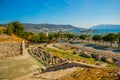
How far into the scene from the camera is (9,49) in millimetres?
43906

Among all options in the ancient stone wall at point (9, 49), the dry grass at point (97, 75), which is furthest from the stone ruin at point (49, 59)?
the dry grass at point (97, 75)

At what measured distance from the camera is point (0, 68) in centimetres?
3094

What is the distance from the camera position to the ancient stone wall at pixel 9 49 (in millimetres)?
42438

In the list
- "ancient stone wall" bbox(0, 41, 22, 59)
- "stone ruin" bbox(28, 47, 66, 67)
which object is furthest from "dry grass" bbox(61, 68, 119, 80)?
"ancient stone wall" bbox(0, 41, 22, 59)

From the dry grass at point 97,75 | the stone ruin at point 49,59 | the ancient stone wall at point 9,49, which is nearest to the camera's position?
the dry grass at point 97,75

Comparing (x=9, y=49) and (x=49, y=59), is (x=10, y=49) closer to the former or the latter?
(x=9, y=49)

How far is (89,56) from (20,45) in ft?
65.2

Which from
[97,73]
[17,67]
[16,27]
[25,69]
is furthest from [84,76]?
[16,27]

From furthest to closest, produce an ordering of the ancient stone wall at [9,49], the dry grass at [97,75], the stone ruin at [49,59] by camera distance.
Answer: the ancient stone wall at [9,49]
the stone ruin at [49,59]
the dry grass at [97,75]

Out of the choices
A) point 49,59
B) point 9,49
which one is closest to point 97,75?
point 49,59

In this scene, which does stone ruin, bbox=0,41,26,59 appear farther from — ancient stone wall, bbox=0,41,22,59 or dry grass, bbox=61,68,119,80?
dry grass, bbox=61,68,119,80

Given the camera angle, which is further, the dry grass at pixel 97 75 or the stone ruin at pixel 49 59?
the stone ruin at pixel 49 59

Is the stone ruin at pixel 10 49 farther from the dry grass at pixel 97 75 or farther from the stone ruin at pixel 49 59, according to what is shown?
the dry grass at pixel 97 75

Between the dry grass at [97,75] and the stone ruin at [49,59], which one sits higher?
the dry grass at [97,75]
